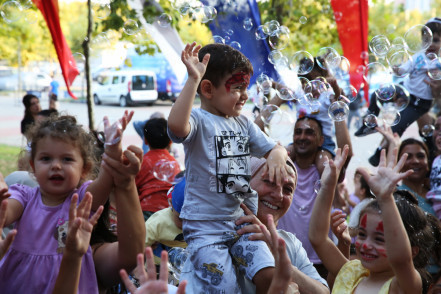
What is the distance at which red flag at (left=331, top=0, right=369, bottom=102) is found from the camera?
19.4 ft

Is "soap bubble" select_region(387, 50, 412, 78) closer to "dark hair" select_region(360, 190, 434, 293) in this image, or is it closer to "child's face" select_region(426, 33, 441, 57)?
"child's face" select_region(426, 33, 441, 57)

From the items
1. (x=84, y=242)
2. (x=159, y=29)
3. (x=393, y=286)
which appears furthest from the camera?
(x=159, y=29)

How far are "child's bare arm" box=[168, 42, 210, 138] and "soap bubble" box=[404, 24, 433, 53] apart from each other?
2.85m

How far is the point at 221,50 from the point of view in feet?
8.21

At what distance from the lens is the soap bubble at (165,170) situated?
395 cm

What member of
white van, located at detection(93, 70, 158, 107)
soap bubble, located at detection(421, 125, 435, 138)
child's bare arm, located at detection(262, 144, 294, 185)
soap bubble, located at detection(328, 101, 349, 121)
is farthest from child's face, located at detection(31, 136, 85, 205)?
white van, located at detection(93, 70, 158, 107)

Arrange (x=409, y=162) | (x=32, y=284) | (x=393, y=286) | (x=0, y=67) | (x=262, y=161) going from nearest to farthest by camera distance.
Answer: (x=32, y=284)
(x=393, y=286)
(x=262, y=161)
(x=409, y=162)
(x=0, y=67)

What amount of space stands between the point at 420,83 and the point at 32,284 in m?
4.16

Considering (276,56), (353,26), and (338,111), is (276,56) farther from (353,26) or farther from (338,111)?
(353,26)

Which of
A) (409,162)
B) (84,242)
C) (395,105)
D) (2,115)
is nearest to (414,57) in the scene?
(395,105)

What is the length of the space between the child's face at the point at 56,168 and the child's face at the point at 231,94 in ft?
2.18

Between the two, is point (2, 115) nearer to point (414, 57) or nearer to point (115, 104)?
point (115, 104)

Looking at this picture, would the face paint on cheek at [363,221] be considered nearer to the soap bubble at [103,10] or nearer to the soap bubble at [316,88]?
the soap bubble at [316,88]

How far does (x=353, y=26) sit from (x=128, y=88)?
1023 cm
